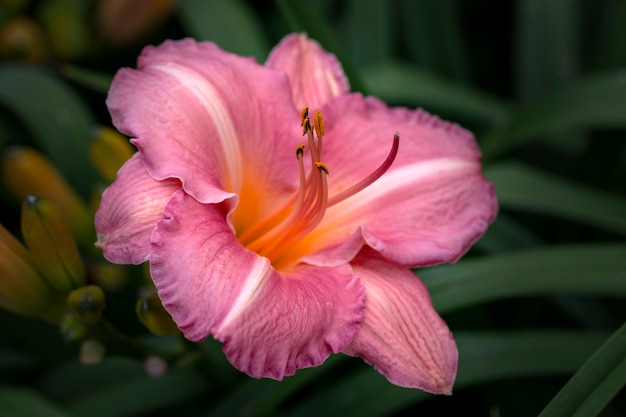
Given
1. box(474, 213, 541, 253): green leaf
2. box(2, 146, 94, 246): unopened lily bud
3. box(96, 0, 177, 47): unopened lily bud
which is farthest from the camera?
box(96, 0, 177, 47): unopened lily bud

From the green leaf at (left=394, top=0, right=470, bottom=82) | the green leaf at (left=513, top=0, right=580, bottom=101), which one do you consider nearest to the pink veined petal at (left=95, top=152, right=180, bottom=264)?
the green leaf at (left=394, top=0, right=470, bottom=82)

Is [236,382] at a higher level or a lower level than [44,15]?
lower

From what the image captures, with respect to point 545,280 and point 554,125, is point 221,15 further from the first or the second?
point 545,280

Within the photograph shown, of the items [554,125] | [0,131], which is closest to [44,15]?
[0,131]

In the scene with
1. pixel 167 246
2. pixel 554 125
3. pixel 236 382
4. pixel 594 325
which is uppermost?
pixel 167 246

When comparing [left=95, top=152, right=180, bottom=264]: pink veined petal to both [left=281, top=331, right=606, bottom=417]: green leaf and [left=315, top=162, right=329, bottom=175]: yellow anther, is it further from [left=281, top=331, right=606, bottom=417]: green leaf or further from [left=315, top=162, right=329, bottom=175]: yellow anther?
[left=281, top=331, right=606, bottom=417]: green leaf

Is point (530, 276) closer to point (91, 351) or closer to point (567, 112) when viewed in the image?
point (567, 112)
